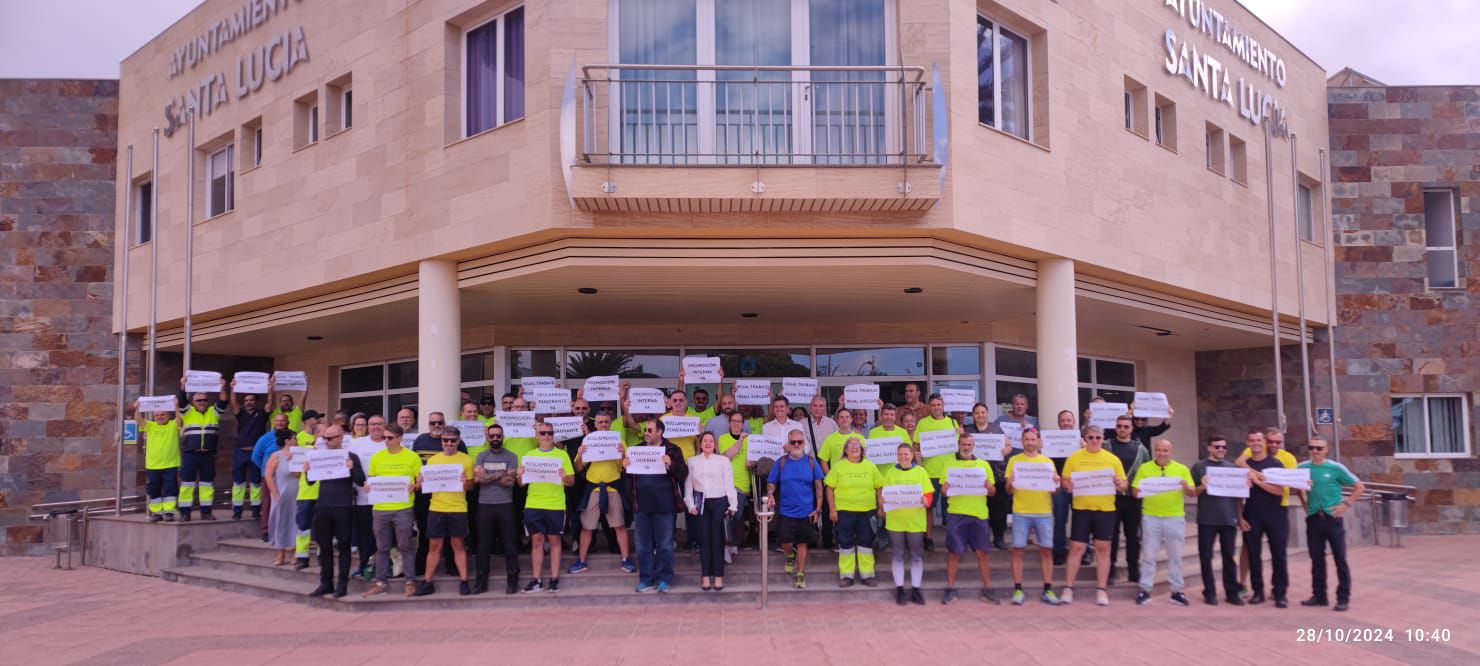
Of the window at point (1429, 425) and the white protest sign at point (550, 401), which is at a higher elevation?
the white protest sign at point (550, 401)

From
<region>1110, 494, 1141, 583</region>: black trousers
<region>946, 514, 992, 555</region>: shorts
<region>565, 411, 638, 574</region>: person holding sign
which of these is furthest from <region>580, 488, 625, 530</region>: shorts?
<region>1110, 494, 1141, 583</region>: black trousers

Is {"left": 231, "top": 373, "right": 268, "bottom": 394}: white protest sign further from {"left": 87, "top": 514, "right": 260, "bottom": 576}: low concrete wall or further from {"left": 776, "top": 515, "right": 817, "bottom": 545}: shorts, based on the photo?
{"left": 776, "top": 515, "right": 817, "bottom": 545}: shorts

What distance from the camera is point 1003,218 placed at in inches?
500

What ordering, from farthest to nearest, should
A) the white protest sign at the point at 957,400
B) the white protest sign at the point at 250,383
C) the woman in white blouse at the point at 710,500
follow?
1. the white protest sign at the point at 250,383
2. the white protest sign at the point at 957,400
3. the woman in white blouse at the point at 710,500

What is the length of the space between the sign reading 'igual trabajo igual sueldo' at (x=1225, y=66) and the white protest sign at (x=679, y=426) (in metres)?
9.40

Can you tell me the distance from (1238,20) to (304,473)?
15.8 metres

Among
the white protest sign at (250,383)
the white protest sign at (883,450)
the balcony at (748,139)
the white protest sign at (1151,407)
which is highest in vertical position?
the balcony at (748,139)

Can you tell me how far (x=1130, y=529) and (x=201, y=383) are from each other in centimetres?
1159

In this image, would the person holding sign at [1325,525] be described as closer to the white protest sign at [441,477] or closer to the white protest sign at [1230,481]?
the white protest sign at [1230,481]

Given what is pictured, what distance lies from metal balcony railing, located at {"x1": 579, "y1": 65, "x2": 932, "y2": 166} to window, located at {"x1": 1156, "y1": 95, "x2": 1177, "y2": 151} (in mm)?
5633

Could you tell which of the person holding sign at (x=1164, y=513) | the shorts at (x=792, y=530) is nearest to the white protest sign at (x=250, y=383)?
the shorts at (x=792, y=530)

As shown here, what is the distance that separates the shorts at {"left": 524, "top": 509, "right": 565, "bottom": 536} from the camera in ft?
36.0

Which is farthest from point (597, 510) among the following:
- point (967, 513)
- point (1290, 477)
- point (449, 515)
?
point (1290, 477)

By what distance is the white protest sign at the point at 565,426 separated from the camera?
11508mm
